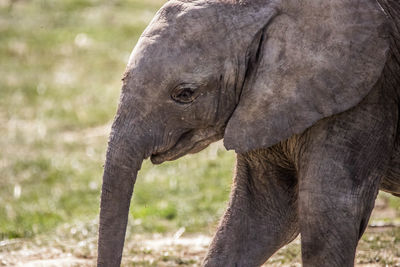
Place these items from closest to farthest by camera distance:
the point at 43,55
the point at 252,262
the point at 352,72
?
the point at 352,72
the point at 252,262
the point at 43,55

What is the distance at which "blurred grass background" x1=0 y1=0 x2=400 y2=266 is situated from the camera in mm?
9453

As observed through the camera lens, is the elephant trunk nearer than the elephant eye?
Yes

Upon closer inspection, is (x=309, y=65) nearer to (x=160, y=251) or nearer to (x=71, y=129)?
(x=160, y=251)

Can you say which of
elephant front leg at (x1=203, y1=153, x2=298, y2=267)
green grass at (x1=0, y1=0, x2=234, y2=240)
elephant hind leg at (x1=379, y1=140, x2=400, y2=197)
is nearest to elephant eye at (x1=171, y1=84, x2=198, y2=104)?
elephant front leg at (x1=203, y1=153, x2=298, y2=267)

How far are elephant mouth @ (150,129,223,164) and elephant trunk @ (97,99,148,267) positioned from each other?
0.23 metres

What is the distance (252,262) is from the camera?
18.0 feet

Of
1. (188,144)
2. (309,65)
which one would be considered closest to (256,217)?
(188,144)

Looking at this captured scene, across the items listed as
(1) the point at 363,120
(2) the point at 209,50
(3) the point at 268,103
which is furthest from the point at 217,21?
(1) the point at 363,120

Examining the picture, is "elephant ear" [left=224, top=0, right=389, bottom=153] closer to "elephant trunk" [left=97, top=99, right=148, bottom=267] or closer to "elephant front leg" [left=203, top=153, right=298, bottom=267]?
"elephant trunk" [left=97, top=99, right=148, bottom=267]

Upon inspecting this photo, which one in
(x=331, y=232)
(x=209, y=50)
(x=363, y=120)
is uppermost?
(x=209, y=50)

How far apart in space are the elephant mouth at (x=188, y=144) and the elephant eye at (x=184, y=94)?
21 cm

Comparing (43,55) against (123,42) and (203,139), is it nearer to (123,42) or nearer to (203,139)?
(123,42)

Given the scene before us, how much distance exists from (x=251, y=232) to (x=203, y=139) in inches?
30.2

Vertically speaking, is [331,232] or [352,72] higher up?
[352,72]
